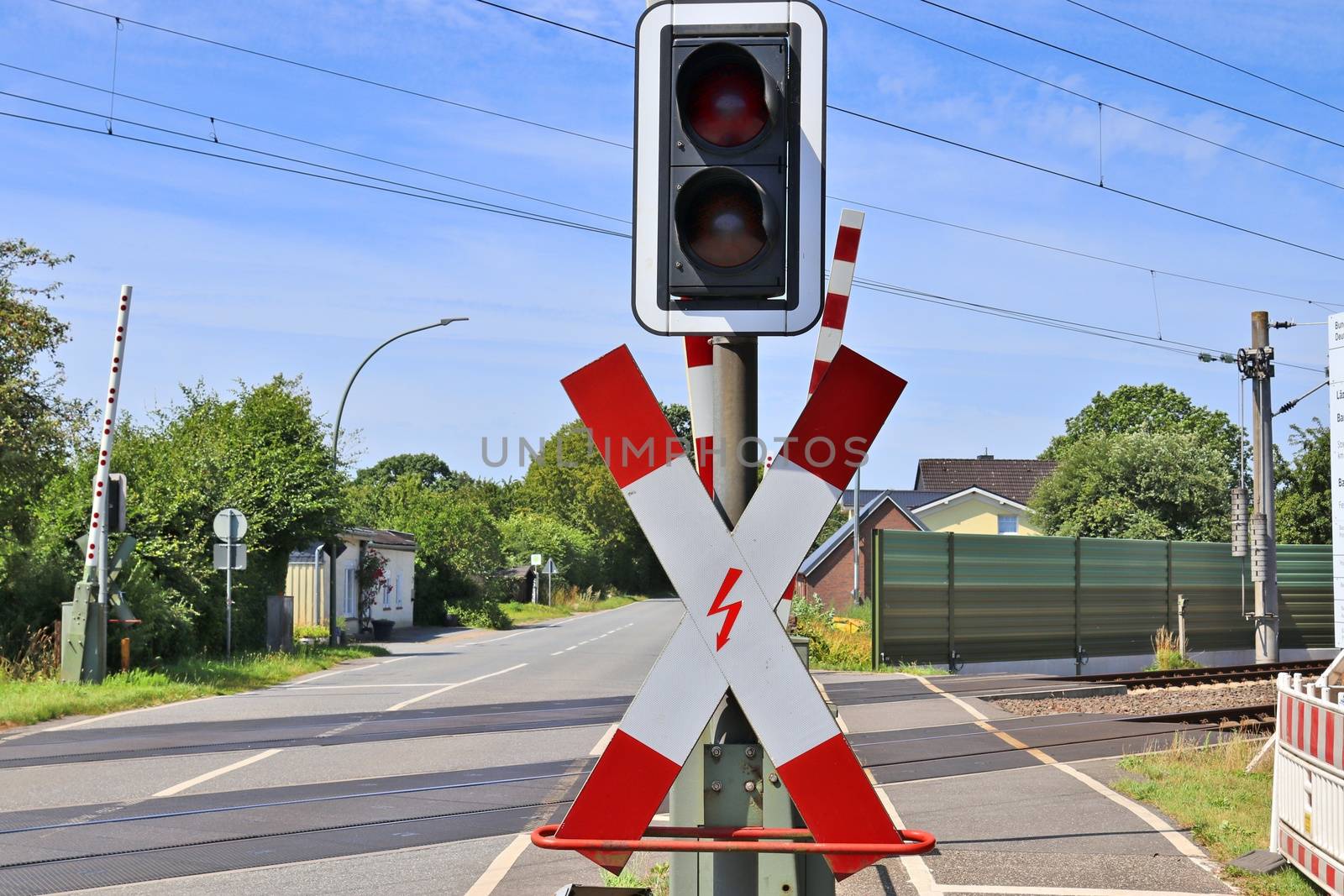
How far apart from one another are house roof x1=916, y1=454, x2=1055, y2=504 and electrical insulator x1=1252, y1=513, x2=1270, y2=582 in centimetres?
4393

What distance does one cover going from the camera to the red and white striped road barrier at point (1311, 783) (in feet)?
22.6

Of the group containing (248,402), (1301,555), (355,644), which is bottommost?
(355,644)

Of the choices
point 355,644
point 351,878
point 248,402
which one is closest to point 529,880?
point 351,878

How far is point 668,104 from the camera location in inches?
137

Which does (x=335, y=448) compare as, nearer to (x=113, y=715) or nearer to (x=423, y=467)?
(x=113, y=715)

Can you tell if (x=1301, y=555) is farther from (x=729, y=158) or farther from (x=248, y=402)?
(x=729, y=158)

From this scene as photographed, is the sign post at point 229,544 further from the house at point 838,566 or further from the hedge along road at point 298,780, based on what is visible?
the house at point 838,566

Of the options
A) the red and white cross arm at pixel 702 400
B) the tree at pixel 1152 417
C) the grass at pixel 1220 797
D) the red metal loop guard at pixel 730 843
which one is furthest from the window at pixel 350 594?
the tree at pixel 1152 417

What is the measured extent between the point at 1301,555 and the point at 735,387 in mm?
34165

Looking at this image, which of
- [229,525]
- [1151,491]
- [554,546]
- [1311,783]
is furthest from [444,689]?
[554,546]

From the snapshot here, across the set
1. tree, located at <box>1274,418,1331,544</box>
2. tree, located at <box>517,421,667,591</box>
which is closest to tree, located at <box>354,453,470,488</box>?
tree, located at <box>517,421,667,591</box>

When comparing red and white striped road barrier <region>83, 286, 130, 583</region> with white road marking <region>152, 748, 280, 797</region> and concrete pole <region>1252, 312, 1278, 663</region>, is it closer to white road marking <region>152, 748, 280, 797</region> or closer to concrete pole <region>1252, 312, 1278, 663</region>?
white road marking <region>152, 748, 280, 797</region>

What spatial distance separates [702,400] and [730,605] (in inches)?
28.5

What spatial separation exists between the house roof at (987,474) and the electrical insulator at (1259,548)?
43930 mm
